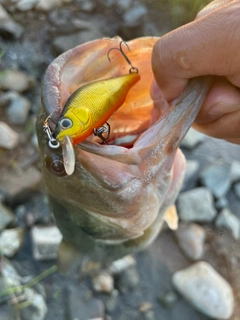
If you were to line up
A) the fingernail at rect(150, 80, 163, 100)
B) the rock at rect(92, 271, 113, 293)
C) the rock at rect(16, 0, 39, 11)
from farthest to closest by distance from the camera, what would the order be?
the rock at rect(16, 0, 39, 11), the rock at rect(92, 271, 113, 293), the fingernail at rect(150, 80, 163, 100)

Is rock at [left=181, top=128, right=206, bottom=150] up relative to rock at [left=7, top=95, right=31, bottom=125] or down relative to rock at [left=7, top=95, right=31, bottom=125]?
down

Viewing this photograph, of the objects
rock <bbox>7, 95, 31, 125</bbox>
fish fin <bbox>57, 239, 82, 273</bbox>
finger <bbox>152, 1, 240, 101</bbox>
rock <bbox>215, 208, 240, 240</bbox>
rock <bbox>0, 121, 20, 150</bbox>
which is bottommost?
rock <bbox>215, 208, 240, 240</bbox>

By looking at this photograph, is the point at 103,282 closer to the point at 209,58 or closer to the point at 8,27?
the point at 209,58

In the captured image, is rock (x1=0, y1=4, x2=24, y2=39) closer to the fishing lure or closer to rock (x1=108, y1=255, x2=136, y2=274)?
rock (x1=108, y1=255, x2=136, y2=274)

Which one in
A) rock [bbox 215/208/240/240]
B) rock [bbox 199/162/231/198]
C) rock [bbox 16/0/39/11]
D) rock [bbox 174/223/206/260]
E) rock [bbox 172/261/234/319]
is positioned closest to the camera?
rock [bbox 172/261/234/319]

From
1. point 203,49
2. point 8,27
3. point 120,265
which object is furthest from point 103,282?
point 8,27

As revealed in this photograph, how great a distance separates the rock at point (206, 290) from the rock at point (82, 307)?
55cm

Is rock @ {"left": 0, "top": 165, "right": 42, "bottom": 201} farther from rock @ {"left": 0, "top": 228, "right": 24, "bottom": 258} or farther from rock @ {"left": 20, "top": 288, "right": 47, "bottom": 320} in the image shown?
rock @ {"left": 20, "top": 288, "right": 47, "bottom": 320}

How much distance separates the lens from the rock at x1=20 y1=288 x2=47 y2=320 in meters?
2.68

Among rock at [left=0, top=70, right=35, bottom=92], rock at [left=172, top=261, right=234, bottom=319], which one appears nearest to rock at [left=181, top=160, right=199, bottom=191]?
rock at [left=172, top=261, right=234, bottom=319]

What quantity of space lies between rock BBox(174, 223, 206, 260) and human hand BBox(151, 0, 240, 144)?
1647mm

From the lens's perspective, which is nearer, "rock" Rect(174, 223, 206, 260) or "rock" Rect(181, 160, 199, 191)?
"rock" Rect(174, 223, 206, 260)

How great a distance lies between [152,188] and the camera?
1.49 meters

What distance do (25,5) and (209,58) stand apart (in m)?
3.62
